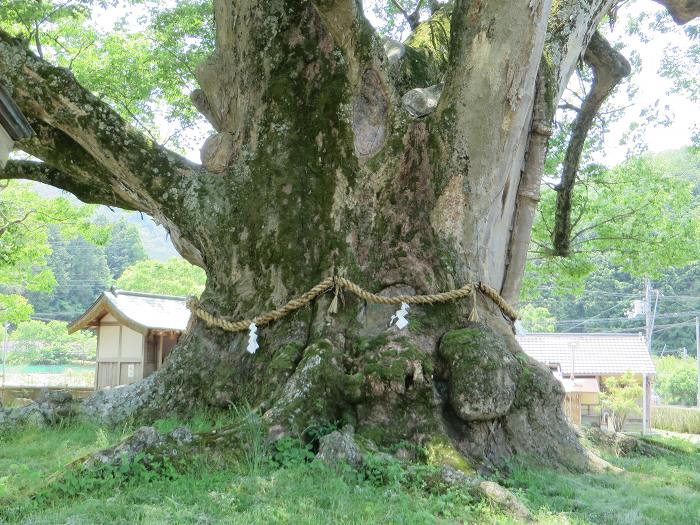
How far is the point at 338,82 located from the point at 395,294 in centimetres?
221

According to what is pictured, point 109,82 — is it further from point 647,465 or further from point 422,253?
point 647,465

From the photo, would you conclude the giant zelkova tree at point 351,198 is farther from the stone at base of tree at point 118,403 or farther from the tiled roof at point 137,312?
the tiled roof at point 137,312

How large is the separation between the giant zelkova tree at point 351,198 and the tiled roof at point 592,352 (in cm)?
1787

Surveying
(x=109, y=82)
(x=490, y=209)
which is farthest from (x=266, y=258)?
(x=109, y=82)

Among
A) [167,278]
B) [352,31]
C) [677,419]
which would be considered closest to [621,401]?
[677,419]

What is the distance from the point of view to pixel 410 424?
4.76 metres

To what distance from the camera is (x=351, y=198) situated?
5953 millimetres

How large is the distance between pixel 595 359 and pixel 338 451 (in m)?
22.1

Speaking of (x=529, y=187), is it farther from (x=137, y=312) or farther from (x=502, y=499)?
(x=137, y=312)

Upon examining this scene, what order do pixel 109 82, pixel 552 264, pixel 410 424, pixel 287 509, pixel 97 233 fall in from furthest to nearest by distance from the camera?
pixel 97 233
pixel 552 264
pixel 109 82
pixel 410 424
pixel 287 509

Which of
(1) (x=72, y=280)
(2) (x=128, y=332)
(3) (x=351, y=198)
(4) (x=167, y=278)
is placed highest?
(3) (x=351, y=198)

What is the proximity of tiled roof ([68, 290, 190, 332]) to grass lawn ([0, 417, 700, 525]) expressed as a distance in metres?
10.8

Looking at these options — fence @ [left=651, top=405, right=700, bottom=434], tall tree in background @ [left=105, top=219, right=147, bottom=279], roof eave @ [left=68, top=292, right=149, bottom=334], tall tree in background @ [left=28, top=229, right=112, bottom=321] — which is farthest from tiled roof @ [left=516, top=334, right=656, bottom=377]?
tall tree in background @ [left=105, top=219, right=147, bottom=279]

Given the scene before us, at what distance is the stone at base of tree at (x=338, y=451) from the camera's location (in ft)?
13.1
